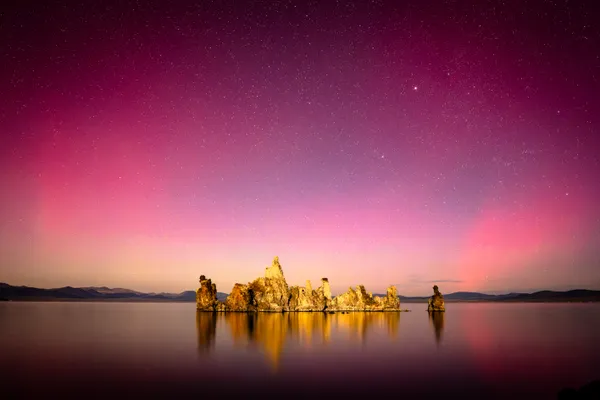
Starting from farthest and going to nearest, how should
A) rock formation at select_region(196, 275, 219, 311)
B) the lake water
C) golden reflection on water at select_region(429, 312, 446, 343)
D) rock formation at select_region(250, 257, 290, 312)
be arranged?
rock formation at select_region(250, 257, 290, 312)
rock formation at select_region(196, 275, 219, 311)
golden reflection on water at select_region(429, 312, 446, 343)
the lake water

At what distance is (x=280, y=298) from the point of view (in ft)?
579

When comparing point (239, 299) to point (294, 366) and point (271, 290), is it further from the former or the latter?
point (294, 366)

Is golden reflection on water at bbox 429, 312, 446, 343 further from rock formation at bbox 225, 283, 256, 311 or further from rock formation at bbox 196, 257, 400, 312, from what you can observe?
rock formation at bbox 225, 283, 256, 311

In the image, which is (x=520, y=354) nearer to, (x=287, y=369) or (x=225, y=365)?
(x=287, y=369)

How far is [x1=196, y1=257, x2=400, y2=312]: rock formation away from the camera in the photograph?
6570 inches

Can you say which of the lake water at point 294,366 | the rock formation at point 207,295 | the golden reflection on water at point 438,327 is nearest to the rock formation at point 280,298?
the rock formation at point 207,295

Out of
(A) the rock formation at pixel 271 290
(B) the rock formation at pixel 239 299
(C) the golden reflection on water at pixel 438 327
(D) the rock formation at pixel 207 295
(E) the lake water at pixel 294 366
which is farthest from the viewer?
(A) the rock formation at pixel 271 290

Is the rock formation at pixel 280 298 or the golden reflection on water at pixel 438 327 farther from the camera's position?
the rock formation at pixel 280 298

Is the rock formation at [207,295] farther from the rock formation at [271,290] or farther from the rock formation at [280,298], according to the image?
the rock formation at [271,290]

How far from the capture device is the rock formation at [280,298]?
16688 centimetres

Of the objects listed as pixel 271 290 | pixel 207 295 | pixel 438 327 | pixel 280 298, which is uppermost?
pixel 271 290

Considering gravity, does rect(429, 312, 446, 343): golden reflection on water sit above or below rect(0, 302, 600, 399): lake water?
below

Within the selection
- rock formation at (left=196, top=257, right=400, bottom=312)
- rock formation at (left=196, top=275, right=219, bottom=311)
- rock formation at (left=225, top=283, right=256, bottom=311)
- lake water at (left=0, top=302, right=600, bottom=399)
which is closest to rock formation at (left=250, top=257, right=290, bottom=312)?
rock formation at (left=196, top=257, right=400, bottom=312)

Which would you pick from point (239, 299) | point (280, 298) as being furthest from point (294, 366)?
point (280, 298)
